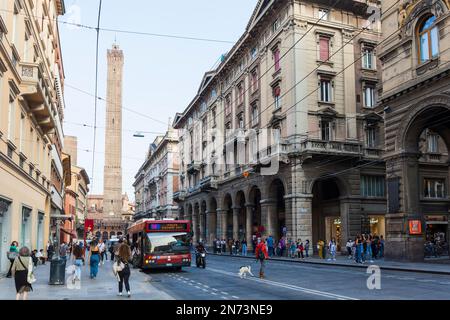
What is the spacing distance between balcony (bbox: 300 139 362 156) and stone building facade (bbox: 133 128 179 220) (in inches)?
1896

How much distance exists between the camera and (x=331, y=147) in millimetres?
38250

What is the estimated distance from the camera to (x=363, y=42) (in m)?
41.1

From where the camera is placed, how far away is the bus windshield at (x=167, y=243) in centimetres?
2423

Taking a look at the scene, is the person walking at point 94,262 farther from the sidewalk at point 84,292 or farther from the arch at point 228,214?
the arch at point 228,214

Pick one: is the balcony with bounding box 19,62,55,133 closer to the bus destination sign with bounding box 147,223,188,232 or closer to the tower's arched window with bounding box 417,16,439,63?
the bus destination sign with bounding box 147,223,188,232

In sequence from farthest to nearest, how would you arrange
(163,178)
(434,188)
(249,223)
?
(163,178) < (249,223) < (434,188)

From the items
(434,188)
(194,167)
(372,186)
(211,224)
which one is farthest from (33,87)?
(194,167)

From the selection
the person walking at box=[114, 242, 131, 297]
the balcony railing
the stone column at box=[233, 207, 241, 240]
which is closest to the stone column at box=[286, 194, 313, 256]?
the stone column at box=[233, 207, 241, 240]

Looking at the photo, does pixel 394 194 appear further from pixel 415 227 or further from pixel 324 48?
pixel 324 48

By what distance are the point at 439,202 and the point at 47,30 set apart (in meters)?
29.4

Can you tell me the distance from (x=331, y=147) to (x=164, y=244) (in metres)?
18.3
